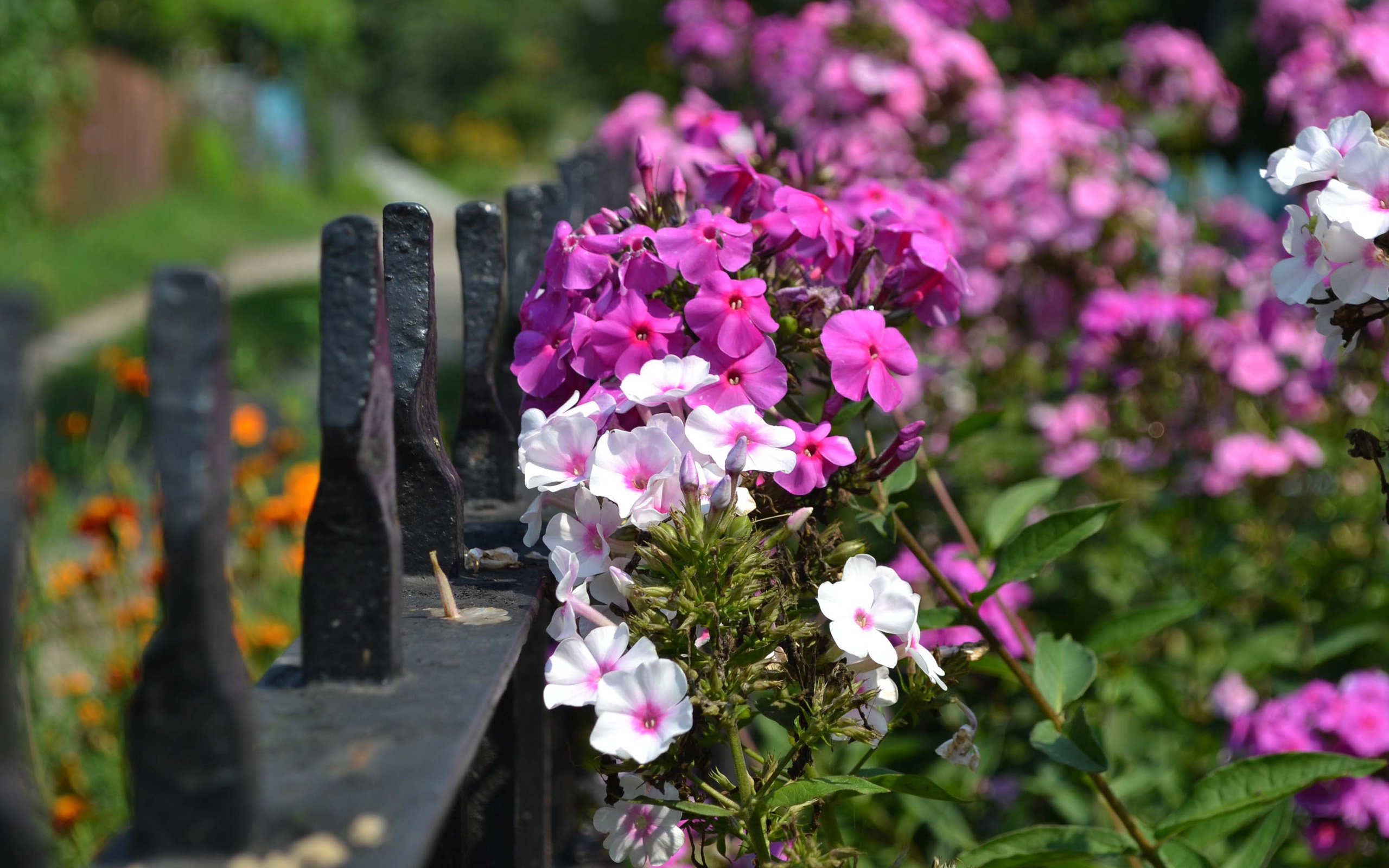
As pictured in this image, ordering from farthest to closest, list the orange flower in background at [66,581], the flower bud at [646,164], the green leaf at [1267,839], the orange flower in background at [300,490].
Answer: the orange flower in background at [300,490] → the orange flower in background at [66,581] → the green leaf at [1267,839] → the flower bud at [646,164]

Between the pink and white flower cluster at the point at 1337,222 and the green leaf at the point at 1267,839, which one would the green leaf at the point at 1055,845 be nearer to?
the green leaf at the point at 1267,839

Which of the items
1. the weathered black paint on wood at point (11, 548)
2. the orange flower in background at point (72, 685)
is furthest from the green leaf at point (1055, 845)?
the orange flower in background at point (72, 685)

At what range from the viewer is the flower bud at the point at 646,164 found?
1.38 metres

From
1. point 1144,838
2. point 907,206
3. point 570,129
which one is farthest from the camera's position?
point 570,129

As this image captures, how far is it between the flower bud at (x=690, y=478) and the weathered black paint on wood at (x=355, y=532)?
0.22m

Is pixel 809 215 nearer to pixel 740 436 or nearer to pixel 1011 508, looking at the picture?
pixel 740 436

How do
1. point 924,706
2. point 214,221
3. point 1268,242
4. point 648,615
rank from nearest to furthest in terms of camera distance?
point 648,615, point 924,706, point 1268,242, point 214,221

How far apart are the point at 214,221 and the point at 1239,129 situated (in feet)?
45.6

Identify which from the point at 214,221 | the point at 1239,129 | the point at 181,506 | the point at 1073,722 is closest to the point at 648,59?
the point at 1239,129

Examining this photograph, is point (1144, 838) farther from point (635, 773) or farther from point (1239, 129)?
point (1239, 129)

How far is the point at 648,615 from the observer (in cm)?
96

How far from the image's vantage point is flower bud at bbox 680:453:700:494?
958 mm

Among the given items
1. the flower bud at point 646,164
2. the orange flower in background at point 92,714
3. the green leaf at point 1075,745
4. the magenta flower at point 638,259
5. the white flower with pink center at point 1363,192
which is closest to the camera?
the white flower with pink center at point 1363,192

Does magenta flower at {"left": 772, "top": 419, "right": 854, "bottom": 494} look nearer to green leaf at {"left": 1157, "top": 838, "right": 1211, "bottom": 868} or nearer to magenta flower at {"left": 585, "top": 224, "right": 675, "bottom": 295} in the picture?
magenta flower at {"left": 585, "top": 224, "right": 675, "bottom": 295}
